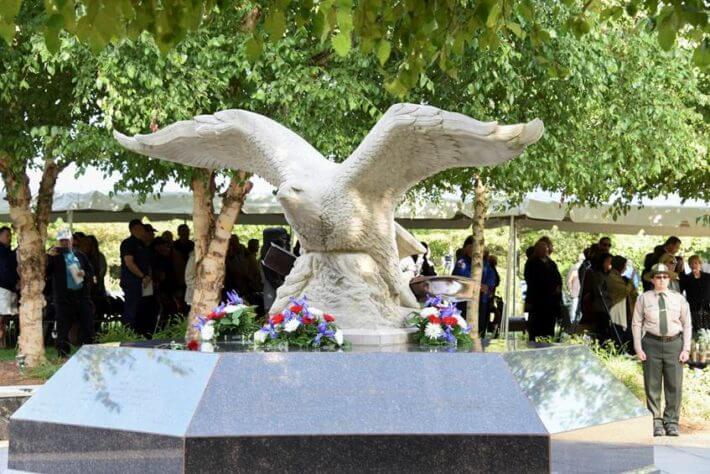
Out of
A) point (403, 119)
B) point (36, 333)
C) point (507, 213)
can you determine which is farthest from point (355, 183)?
point (507, 213)

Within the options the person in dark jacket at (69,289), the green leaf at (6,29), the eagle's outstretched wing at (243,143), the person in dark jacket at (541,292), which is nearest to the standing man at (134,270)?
the person in dark jacket at (69,289)

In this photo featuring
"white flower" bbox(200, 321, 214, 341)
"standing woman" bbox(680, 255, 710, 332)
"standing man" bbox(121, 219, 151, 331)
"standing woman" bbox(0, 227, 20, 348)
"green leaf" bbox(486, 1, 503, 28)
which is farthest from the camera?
"standing woman" bbox(680, 255, 710, 332)

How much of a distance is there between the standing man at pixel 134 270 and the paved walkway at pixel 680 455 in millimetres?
4623

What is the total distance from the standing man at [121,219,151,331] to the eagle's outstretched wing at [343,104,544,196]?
7081 mm

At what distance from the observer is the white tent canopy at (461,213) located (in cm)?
1780

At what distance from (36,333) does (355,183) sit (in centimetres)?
721

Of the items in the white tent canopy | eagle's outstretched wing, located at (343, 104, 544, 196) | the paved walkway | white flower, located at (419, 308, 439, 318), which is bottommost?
the paved walkway

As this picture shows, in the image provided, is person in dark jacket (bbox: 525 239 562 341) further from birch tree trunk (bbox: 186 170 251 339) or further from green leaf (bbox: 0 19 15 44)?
green leaf (bbox: 0 19 15 44)

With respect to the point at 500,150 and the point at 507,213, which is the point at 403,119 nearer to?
the point at 500,150

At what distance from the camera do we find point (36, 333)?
576 inches

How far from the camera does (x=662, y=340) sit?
37.7 feet

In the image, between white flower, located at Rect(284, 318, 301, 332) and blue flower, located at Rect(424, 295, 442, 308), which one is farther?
blue flower, located at Rect(424, 295, 442, 308)

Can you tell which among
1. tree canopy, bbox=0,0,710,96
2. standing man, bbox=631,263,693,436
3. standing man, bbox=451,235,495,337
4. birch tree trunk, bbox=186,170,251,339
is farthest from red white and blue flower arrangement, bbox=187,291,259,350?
standing man, bbox=451,235,495,337

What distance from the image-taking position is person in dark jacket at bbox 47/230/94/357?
47.9ft
